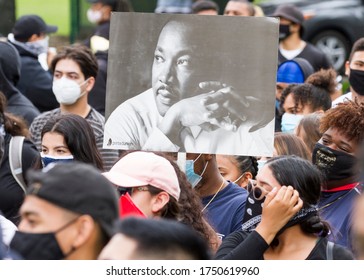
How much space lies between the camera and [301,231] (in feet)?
16.0

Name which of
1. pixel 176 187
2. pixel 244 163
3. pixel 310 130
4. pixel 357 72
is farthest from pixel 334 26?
pixel 176 187

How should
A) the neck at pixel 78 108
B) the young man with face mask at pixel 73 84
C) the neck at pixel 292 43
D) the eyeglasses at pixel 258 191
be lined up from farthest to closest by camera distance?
the neck at pixel 292 43 → the neck at pixel 78 108 → the young man with face mask at pixel 73 84 → the eyeglasses at pixel 258 191

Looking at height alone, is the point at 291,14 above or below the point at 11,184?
above

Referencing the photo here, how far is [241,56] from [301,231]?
1.23 metres

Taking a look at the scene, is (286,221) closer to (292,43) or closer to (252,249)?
(252,249)

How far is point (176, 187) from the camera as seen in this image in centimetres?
521

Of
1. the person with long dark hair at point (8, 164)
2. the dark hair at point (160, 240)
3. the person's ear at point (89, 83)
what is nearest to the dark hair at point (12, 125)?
the person with long dark hair at point (8, 164)

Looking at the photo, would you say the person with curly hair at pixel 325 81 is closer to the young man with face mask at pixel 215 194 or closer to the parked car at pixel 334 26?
the young man with face mask at pixel 215 194

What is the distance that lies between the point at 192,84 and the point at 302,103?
2563 millimetres

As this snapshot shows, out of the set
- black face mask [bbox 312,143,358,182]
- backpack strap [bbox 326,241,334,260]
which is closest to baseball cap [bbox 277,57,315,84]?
black face mask [bbox 312,143,358,182]

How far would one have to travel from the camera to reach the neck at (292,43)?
11000 millimetres

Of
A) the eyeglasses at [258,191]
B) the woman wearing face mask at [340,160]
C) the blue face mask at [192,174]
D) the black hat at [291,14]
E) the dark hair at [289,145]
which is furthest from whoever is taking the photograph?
the black hat at [291,14]

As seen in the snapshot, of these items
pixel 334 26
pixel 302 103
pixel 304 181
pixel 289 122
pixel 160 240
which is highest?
pixel 160 240

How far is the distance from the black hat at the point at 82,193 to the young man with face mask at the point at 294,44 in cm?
694
